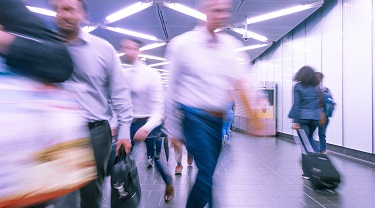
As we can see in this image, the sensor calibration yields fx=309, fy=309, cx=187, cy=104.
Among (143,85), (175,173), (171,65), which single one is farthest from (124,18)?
(171,65)

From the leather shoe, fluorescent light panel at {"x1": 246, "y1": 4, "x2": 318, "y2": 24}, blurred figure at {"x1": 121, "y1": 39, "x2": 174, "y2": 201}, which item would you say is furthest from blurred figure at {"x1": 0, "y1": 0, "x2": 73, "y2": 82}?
fluorescent light panel at {"x1": 246, "y1": 4, "x2": 318, "y2": 24}

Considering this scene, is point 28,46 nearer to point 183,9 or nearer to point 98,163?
point 98,163

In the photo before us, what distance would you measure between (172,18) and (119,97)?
684 cm

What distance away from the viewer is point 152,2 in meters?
6.99

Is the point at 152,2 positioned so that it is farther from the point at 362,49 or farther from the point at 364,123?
the point at 364,123

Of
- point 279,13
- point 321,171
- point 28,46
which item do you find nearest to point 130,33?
point 279,13

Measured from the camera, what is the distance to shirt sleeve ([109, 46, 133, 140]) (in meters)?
1.74

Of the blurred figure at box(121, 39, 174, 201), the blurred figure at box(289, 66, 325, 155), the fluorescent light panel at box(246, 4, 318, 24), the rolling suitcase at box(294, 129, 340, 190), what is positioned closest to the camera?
the blurred figure at box(121, 39, 174, 201)

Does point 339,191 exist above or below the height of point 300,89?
below

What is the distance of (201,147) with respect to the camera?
1749mm

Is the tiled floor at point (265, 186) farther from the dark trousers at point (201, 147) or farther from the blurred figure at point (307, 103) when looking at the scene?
the dark trousers at point (201, 147)

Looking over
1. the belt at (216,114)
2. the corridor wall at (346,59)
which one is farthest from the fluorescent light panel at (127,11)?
the belt at (216,114)

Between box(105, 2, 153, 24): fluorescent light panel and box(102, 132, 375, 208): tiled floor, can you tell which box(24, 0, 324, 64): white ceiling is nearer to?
box(105, 2, 153, 24): fluorescent light panel

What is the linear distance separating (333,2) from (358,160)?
12.9 feet
